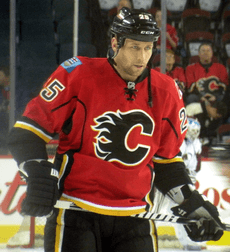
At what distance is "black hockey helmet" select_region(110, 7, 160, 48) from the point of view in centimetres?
126

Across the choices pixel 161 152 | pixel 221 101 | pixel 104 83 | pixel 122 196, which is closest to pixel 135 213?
pixel 122 196

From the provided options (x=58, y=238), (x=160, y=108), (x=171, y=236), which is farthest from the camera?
(x=171, y=236)

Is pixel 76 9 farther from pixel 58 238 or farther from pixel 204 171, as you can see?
pixel 58 238

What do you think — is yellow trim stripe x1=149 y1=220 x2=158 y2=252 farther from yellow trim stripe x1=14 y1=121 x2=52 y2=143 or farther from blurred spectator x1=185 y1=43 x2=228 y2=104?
blurred spectator x1=185 y1=43 x2=228 y2=104

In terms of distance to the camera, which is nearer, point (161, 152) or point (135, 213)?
point (135, 213)

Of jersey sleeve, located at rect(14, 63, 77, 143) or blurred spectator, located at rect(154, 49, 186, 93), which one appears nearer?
jersey sleeve, located at rect(14, 63, 77, 143)

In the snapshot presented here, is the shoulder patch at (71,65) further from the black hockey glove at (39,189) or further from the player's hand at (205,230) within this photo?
the player's hand at (205,230)

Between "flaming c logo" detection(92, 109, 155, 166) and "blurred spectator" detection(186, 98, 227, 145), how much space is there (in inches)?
76.5

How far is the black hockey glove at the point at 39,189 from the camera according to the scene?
1141 mm

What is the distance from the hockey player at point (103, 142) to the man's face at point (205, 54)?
6.56ft

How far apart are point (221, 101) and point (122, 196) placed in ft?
6.88

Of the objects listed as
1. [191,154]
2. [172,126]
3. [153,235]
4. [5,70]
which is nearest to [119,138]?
[172,126]

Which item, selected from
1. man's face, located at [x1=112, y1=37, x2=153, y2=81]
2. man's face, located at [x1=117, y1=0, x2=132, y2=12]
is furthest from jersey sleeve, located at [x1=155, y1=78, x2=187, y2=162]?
man's face, located at [x1=117, y1=0, x2=132, y2=12]

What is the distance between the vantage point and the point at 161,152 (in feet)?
4.54
